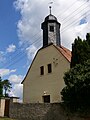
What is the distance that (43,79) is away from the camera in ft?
98.6

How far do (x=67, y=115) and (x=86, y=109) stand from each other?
1.94 m

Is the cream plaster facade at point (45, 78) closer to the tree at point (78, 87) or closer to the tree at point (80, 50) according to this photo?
the tree at point (80, 50)

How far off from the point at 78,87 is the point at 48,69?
10363 mm

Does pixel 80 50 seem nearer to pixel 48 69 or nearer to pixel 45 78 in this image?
pixel 48 69

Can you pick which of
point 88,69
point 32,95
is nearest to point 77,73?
point 88,69

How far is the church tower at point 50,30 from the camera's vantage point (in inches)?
Result: 1211

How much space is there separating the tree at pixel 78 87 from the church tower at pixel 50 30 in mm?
10133

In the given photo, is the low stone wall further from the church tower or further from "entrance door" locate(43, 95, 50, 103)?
the church tower

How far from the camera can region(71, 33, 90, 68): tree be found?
72.2ft

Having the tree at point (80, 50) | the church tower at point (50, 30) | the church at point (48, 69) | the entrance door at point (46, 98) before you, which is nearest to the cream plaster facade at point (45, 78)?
the church at point (48, 69)

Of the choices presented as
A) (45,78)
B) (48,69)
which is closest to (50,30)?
(48,69)

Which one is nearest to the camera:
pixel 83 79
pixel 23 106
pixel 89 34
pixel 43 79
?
pixel 83 79

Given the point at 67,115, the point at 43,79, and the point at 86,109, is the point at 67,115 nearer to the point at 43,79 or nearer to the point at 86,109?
the point at 86,109

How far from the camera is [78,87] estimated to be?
1958cm
